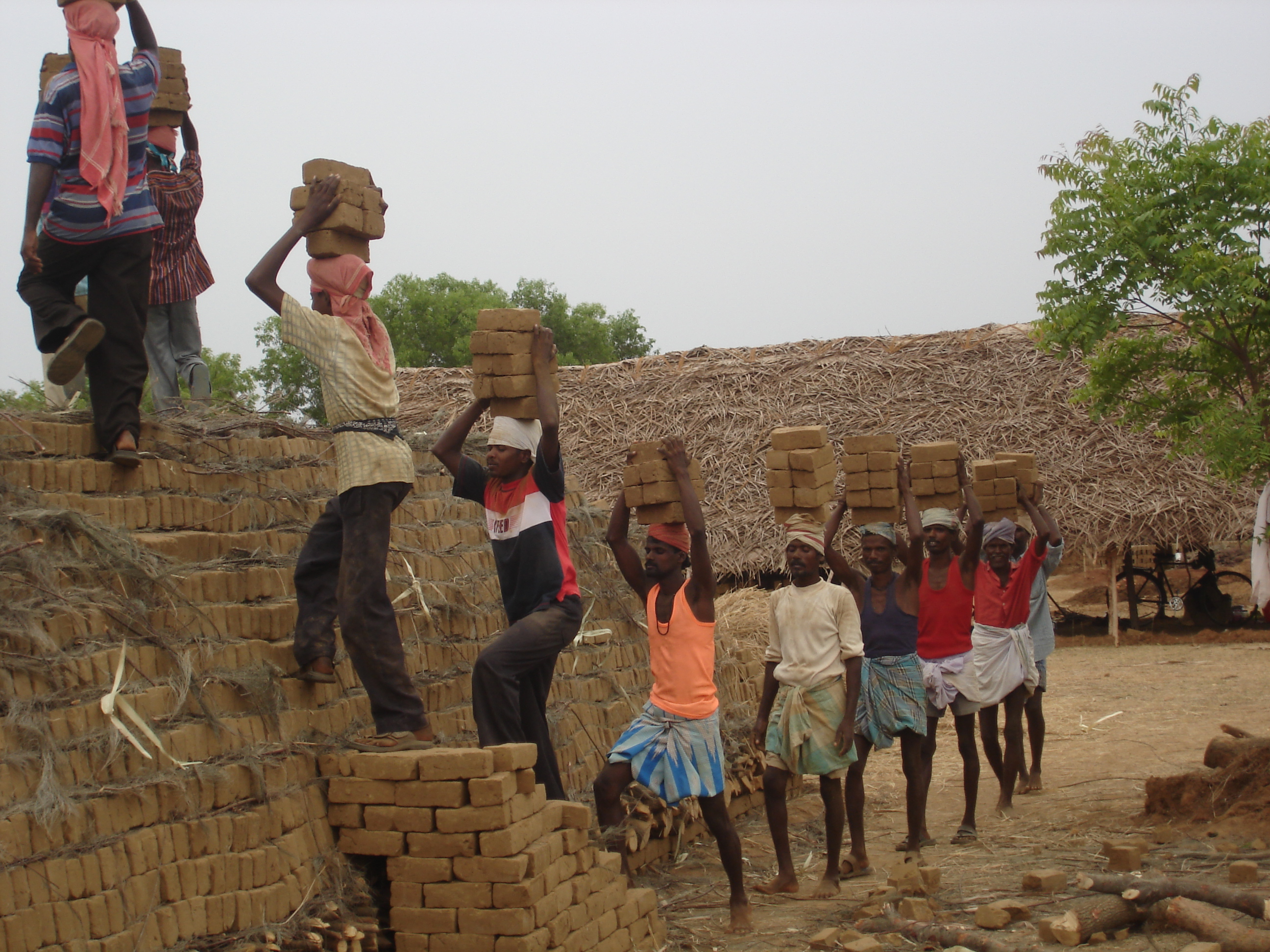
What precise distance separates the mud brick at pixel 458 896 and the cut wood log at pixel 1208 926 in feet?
8.84

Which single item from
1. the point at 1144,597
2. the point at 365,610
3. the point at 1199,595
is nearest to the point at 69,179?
the point at 365,610

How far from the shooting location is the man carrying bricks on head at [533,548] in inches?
192

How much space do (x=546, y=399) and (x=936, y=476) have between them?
10.2 ft

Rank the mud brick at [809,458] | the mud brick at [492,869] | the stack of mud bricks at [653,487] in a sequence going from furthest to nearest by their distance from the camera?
the mud brick at [809,458], the stack of mud bricks at [653,487], the mud brick at [492,869]

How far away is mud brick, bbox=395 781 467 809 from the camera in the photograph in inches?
168

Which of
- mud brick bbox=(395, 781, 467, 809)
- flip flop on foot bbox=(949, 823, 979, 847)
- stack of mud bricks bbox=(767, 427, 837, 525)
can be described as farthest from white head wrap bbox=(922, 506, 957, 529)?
mud brick bbox=(395, 781, 467, 809)

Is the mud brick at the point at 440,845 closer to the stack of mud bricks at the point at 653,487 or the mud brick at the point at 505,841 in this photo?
the mud brick at the point at 505,841

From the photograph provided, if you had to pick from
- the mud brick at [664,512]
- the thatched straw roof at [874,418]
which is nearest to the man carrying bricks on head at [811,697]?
the mud brick at [664,512]

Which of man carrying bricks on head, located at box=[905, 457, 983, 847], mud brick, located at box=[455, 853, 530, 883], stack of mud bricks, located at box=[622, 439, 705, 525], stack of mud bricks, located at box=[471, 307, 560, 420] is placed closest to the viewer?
mud brick, located at box=[455, 853, 530, 883]

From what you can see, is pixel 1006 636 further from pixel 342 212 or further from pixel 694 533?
pixel 342 212

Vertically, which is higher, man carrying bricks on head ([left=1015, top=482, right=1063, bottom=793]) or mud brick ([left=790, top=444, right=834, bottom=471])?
mud brick ([left=790, top=444, right=834, bottom=471])

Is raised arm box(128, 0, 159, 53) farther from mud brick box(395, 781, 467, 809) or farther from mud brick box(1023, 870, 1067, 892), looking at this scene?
mud brick box(1023, 870, 1067, 892)

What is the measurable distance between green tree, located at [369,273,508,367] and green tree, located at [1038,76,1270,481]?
14.8 meters

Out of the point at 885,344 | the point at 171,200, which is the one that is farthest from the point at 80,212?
the point at 885,344
